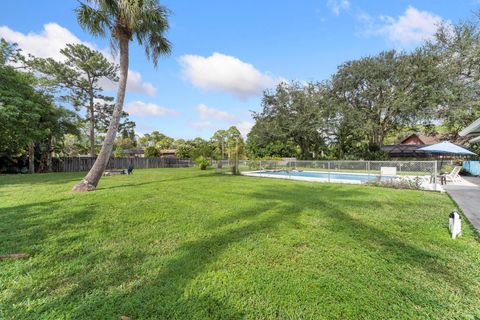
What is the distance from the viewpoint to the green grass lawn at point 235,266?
2127 millimetres

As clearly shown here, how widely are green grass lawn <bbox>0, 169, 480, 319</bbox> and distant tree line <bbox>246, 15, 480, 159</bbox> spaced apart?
804 inches

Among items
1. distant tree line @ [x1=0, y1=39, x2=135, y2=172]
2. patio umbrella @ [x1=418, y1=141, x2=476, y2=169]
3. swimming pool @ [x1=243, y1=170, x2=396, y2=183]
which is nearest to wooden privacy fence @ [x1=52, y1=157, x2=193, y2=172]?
distant tree line @ [x1=0, y1=39, x2=135, y2=172]

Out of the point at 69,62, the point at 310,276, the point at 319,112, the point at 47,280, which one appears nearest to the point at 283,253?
the point at 310,276

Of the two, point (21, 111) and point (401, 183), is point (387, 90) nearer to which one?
point (401, 183)

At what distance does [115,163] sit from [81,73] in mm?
9545

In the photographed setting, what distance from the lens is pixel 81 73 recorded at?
78.0ft

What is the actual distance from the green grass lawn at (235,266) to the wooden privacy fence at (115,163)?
19.1 m

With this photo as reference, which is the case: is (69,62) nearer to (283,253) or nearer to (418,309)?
(283,253)

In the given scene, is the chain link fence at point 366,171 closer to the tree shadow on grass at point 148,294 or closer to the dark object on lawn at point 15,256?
the tree shadow on grass at point 148,294

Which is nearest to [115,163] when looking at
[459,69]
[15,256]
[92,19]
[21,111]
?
[21,111]

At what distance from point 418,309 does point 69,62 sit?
2973cm

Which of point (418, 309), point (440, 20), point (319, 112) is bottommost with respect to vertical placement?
point (418, 309)

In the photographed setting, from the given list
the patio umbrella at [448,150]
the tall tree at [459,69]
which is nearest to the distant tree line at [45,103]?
the patio umbrella at [448,150]

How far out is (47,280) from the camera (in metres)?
2.55
